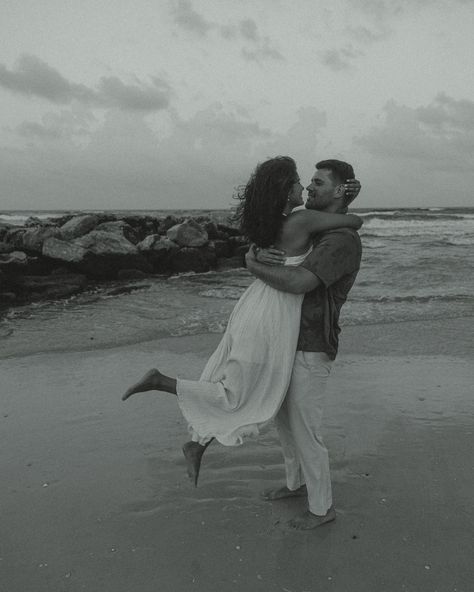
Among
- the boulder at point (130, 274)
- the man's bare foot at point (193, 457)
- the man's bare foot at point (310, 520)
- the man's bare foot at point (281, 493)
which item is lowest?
the boulder at point (130, 274)

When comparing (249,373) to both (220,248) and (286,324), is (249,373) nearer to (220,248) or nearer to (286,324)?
(286,324)

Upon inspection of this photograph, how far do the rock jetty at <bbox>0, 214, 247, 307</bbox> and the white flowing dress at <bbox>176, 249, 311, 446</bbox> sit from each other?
925 centimetres

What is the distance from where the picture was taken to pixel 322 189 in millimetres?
3086

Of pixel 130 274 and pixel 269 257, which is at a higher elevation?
pixel 269 257

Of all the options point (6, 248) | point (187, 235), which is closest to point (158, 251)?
point (187, 235)

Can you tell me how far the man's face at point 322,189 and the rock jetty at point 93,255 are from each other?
31.4 feet

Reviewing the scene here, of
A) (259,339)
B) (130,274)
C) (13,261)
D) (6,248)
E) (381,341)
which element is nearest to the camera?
(259,339)

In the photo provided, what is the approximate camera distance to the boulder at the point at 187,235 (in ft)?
61.5

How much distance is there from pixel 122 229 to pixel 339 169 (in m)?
16.5

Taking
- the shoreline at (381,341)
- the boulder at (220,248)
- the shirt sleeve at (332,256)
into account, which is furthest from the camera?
the boulder at (220,248)

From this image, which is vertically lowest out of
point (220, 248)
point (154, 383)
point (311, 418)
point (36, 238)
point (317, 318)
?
point (220, 248)

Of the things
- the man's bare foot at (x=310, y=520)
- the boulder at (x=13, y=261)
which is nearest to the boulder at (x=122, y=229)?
the boulder at (x=13, y=261)

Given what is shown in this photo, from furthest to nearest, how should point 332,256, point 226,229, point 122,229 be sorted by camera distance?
point 226,229
point 122,229
point 332,256

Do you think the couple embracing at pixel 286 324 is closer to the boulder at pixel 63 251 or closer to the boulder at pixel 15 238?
the boulder at pixel 63 251
